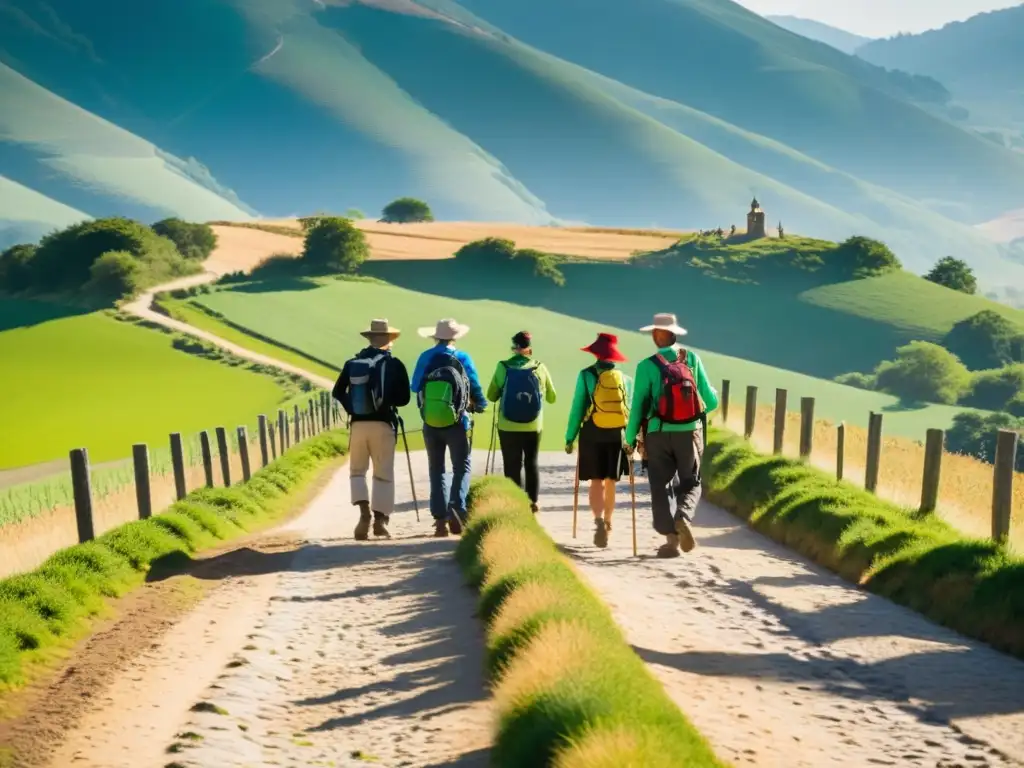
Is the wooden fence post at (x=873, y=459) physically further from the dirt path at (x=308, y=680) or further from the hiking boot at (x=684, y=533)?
the dirt path at (x=308, y=680)

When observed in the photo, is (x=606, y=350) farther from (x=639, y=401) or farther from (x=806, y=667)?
(x=806, y=667)


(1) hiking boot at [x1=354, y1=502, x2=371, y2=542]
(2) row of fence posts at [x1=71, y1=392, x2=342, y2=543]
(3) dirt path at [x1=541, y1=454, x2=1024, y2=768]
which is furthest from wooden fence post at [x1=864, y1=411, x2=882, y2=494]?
(2) row of fence posts at [x1=71, y1=392, x2=342, y2=543]

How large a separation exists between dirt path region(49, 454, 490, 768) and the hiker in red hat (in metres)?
2.03

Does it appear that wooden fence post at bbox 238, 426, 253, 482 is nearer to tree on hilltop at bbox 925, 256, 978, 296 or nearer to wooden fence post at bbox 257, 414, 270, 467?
wooden fence post at bbox 257, 414, 270, 467

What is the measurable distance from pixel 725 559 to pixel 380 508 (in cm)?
393

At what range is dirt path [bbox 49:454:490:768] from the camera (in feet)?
21.9

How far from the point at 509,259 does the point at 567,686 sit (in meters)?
96.7

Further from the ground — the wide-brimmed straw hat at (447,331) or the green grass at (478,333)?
the wide-brimmed straw hat at (447,331)

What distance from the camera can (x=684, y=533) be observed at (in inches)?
497

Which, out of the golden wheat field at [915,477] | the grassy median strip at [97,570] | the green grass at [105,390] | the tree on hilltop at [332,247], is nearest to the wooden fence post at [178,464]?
the grassy median strip at [97,570]

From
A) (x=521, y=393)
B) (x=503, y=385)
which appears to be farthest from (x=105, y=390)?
(x=521, y=393)

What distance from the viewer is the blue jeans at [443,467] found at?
13.8m

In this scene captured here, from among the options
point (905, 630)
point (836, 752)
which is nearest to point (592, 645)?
point (836, 752)

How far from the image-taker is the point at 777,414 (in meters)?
20.2
